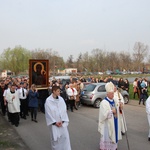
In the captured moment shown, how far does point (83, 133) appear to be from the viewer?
8.22 meters

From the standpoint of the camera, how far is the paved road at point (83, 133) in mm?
6855

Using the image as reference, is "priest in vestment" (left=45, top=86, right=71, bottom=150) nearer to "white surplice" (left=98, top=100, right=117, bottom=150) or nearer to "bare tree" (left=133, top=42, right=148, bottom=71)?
"white surplice" (left=98, top=100, right=117, bottom=150)

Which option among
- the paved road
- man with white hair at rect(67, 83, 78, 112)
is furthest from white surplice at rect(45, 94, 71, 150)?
man with white hair at rect(67, 83, 78, 112)

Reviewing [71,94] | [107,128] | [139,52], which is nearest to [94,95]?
[71,94]

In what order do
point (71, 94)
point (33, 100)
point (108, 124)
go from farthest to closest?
point (71, 94) → point (33, 100) → point (108, 124)

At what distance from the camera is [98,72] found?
71438 millimetres

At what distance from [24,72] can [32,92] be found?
219 ft

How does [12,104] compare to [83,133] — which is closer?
[83,133]

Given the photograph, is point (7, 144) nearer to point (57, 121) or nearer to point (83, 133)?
point (57, 121)

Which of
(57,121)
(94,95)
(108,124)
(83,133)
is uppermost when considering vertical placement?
(57,121)

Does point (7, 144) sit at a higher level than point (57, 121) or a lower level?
lower

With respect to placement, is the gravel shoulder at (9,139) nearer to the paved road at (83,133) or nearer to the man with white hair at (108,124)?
the paved road at (83,133)

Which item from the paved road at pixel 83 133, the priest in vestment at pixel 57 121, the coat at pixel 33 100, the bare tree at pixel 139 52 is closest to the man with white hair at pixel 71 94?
the paved road at pixel 83 133

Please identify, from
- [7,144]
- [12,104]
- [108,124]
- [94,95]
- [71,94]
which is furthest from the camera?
[94,95]
